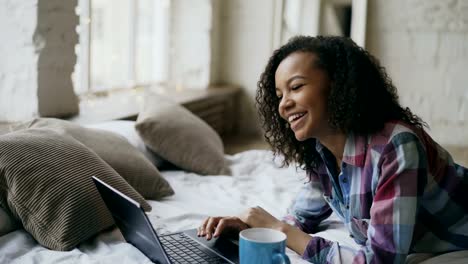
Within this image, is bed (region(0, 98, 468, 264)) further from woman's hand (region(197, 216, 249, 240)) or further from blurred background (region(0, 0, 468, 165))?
blurred background (region(0, 0, 468, 165))

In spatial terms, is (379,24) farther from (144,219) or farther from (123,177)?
(144,219)

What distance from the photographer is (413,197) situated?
118 cm

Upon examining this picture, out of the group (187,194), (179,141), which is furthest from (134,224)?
(179,141)

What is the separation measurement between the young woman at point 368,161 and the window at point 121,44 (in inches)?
84.3

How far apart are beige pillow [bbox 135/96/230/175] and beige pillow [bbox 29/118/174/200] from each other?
335 mm

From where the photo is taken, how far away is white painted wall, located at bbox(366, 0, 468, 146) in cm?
390

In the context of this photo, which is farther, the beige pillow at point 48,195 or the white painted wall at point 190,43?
the white painted wall at point 190,43

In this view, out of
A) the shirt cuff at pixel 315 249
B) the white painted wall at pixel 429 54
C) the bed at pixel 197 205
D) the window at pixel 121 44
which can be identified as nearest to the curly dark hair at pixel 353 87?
the shirt cuff at pixel 315 249

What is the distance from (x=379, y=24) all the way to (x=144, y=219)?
321 cm

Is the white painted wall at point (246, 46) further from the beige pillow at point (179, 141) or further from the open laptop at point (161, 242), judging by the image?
the open laptop at point (161, 242)

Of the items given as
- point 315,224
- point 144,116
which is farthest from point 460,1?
point 315,224

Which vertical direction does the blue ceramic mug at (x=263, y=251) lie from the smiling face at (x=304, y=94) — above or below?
below

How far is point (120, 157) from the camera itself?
82.4 inches

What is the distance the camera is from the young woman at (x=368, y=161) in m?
1.19
